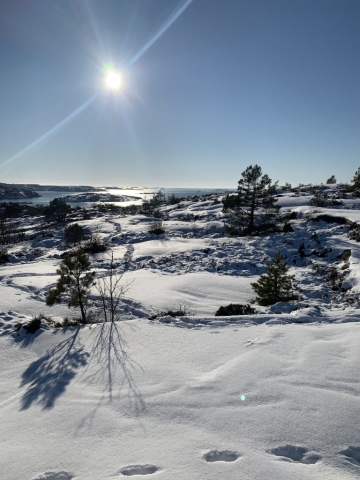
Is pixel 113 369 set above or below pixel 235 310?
above

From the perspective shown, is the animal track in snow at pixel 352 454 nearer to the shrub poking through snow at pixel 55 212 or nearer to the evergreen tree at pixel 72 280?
the evergreen tree at pixel 72 280

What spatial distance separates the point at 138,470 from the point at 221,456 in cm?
89

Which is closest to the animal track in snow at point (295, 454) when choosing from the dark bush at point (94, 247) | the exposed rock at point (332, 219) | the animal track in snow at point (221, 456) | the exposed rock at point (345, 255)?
the animal track in snow at point (221, 456)

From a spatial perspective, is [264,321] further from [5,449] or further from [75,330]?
[5,449]

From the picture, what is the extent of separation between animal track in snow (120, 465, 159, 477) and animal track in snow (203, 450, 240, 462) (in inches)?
22.2

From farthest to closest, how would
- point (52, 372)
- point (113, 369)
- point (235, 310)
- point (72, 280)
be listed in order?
point (72, 280) < point (235, 310) < point (52, 372) < point (113, 369)

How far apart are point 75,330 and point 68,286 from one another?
1.82 m

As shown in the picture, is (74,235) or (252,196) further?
(74,235)

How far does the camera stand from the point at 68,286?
8711 mm

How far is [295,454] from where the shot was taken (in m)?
2.81

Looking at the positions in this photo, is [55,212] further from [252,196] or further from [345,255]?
[345,255]

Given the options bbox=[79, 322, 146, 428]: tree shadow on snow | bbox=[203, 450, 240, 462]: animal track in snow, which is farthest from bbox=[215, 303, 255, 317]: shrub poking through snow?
bbox=[203, 450, 240, 462]: animal track in snow

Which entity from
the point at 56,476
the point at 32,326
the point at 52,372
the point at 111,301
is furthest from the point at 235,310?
the point at 56,476

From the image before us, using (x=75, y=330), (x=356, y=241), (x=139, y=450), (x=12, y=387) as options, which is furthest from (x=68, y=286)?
(x=356, y=241)
